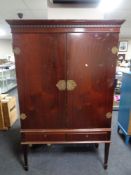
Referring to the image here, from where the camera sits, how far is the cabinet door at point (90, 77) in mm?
1502

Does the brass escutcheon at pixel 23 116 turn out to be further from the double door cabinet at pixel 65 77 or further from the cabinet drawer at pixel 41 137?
the cabinet drawer at pixel 41 137

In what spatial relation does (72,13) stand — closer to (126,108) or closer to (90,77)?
(90,77)

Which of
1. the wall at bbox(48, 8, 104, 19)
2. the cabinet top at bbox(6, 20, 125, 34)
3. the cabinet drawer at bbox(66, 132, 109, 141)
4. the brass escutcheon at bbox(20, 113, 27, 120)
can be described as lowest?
the cabinet drawer at bbox(66, 132, 109, 141)

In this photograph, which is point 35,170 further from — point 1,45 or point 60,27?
point 1,45

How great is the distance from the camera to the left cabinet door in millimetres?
1502

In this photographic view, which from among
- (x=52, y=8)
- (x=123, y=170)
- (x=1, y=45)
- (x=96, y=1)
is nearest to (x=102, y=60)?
(x=96, y=1)

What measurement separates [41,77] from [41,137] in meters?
0.71

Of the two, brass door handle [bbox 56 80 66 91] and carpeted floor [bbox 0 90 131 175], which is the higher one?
brass door handle [bbox 56 80 66 91]

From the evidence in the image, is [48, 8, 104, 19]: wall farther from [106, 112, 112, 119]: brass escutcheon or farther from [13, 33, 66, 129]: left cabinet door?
[106, 112, 112, 119]: brass escutcheon

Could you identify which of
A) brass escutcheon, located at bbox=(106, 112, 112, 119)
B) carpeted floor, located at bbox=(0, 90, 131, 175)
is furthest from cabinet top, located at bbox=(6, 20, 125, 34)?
carpeted floor, located at bbox=(0, 90, 131, 175)

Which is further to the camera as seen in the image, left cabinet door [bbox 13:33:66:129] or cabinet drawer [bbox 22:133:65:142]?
cabinet drawer [bbox 22:133:65:142]

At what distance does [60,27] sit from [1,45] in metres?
9.07

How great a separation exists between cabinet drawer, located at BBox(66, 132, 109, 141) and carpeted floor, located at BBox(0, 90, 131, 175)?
404 mm

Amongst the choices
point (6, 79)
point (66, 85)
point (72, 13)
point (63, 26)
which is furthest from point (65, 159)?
point (6, 79)
